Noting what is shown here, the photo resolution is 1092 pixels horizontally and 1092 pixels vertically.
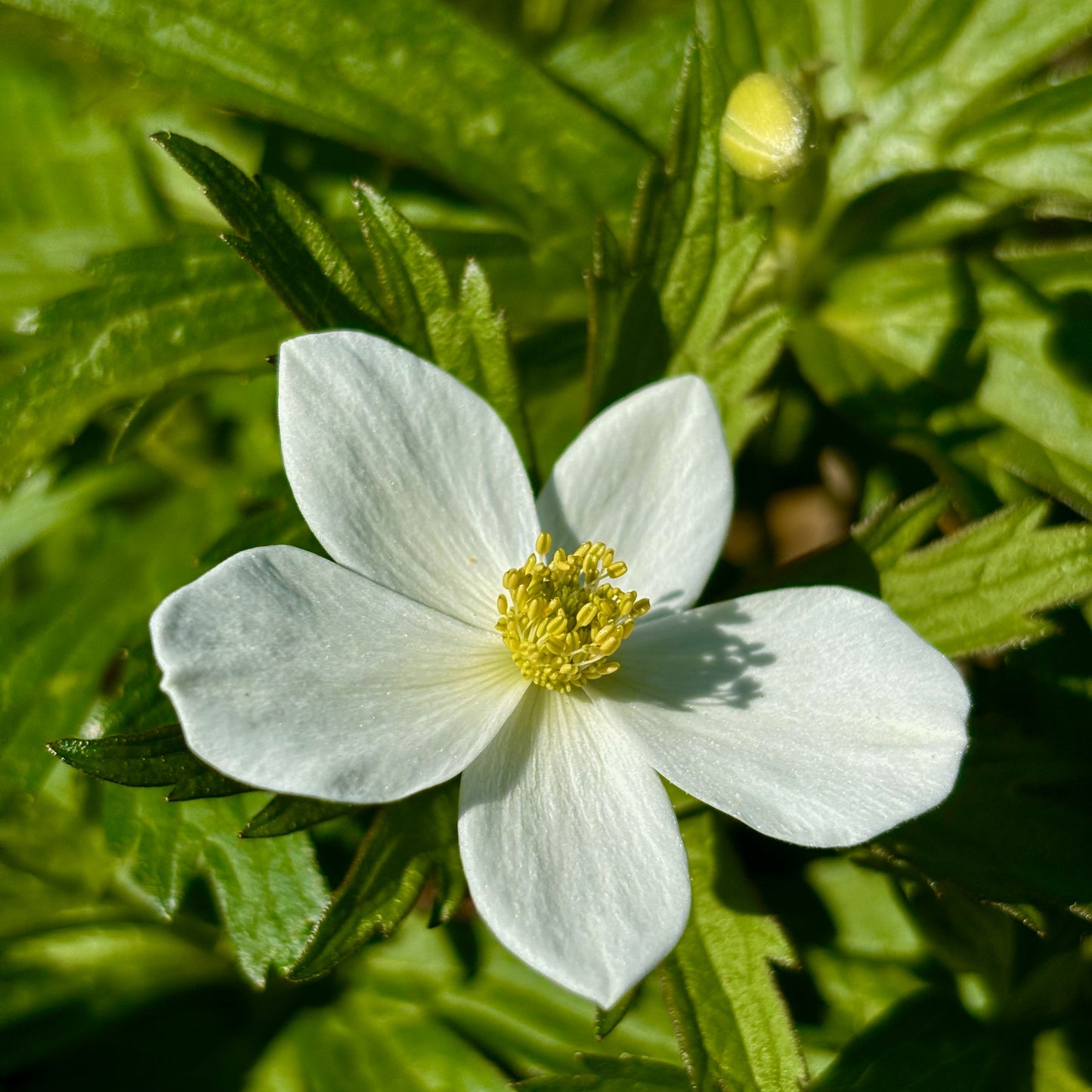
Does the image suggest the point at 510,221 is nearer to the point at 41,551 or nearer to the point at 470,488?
the point at 470,488

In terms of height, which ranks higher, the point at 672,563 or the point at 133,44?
the point at 133,44

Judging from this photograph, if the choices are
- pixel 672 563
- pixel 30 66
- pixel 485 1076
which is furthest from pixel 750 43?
pixel 485 1076

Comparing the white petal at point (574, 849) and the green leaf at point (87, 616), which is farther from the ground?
the white petal at point (574, 849)

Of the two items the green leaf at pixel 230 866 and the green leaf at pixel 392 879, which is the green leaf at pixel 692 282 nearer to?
the green leaf at pixel 392 879

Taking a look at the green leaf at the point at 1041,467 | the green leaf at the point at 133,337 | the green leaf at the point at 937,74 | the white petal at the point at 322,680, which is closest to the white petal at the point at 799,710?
the white petal at the point at 322,680

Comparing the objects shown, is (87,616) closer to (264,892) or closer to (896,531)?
(264,892)

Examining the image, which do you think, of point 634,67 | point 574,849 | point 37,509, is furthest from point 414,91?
point 574,849
